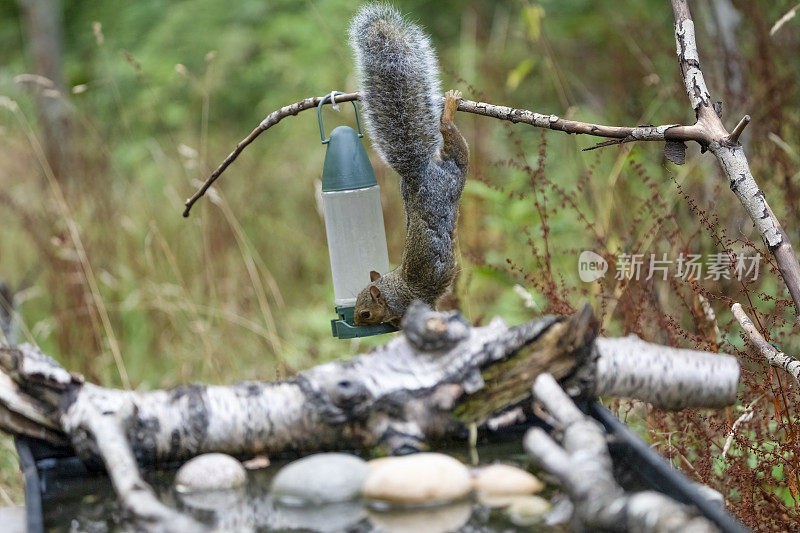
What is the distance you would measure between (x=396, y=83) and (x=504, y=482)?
939mm

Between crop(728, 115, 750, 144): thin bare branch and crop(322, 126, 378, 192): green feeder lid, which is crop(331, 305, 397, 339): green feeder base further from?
crop(728, 115, 750, 144): thin bare branch

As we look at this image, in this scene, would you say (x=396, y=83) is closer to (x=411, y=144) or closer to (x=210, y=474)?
(x=411, y=144)

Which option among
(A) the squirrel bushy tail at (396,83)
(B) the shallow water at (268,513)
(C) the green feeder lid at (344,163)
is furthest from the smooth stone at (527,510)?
(A) the squirrel bushy tail at (396,83)

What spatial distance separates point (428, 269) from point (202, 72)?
391cm

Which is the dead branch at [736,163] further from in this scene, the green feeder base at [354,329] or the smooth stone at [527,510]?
the green feeder base at [354,329]

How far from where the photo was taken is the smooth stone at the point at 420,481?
3.63 ft

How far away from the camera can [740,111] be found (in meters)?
2.97

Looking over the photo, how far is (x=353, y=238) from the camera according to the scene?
191 cm

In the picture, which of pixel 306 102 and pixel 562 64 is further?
pixel 562 64

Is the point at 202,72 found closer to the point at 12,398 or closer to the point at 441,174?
the point at 441,174

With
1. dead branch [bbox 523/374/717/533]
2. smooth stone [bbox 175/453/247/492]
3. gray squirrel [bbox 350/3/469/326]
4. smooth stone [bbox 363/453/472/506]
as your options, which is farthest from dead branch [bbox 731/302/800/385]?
smooth stone [bbox 175/453/247/492]

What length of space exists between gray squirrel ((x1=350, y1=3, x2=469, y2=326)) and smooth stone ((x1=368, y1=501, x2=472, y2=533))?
0.79 metres

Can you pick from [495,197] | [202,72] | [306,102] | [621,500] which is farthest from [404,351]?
[202,72]

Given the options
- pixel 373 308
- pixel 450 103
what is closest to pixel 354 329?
pixel 373 308
